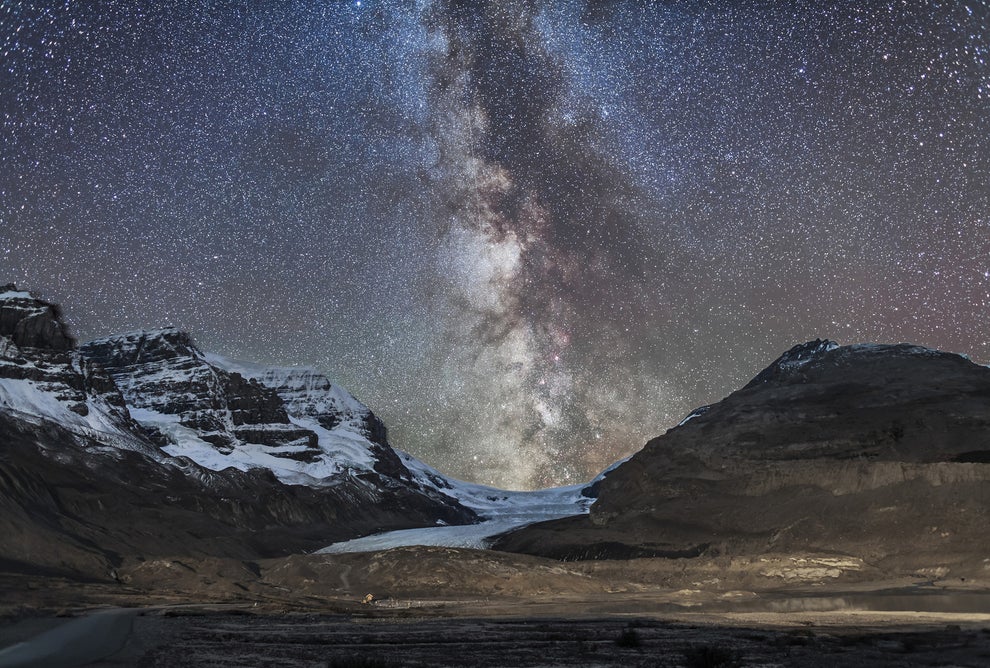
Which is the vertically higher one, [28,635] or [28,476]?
[28,476]

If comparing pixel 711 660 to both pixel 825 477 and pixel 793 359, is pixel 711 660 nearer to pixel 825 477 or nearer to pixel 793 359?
pixel 825 477

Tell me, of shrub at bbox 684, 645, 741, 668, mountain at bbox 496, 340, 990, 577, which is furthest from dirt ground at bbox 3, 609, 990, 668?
mountain at bbox 496, 340, 990, 577

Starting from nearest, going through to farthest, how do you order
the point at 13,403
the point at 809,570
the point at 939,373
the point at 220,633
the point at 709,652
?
the point at 709,652
the point at 220,633
the point at 809,570
the point at 939,373
the point at 13,403

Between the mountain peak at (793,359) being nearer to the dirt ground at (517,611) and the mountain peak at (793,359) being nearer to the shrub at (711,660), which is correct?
the dirt ground at (517,611)

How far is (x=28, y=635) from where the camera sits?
1810 inches

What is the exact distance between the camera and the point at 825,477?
436 ft

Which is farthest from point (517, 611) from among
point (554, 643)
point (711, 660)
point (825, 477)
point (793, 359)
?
point (793, 359)

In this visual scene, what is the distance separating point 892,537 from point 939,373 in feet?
161

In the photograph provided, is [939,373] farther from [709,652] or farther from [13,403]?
[13,403]

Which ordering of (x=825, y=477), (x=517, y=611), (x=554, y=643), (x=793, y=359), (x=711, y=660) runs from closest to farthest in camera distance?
(x=711, y=660)
(x=554, y=643)
(x=517, y=611)
(x=825, y=477)
(x=793, y=359)

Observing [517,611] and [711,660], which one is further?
[517,611]

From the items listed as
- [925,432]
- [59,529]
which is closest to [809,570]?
[925,432]

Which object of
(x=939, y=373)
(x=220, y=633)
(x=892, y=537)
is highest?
(x=939, y=373)

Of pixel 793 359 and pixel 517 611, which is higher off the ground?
pixel 793 359
